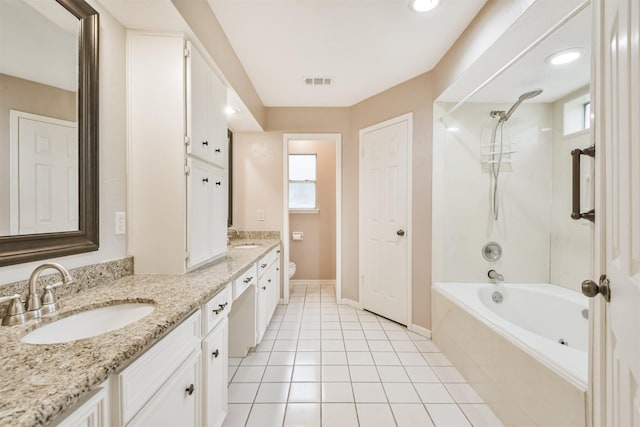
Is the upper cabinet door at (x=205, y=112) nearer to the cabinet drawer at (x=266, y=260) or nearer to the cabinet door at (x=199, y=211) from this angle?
the cabinet door at (x=199, y=211)

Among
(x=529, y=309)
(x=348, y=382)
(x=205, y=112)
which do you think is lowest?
(x=348, y=382)

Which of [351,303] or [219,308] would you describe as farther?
[351,303]

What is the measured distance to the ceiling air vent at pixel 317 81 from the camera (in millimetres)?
2500

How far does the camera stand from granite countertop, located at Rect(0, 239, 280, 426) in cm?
44

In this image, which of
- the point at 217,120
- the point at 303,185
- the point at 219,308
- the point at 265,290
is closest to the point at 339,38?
the point at 217,120

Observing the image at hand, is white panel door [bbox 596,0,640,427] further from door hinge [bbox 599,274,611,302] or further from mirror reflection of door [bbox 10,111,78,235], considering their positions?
mirror reflection of door [bbox 10,111,78,235]

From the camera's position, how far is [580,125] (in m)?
2.11

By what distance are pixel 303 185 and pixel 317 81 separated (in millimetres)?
1785

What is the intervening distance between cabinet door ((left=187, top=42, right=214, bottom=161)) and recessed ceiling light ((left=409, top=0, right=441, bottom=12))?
1327mm

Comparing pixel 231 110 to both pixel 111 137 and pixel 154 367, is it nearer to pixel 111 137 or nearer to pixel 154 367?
pixel 111 137

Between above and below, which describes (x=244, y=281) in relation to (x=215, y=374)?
above

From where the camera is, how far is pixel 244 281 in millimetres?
1697

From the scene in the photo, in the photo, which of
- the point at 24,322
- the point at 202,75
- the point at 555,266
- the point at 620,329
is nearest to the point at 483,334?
the point at 620,329

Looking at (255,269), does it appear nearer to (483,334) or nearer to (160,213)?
(160,213)
